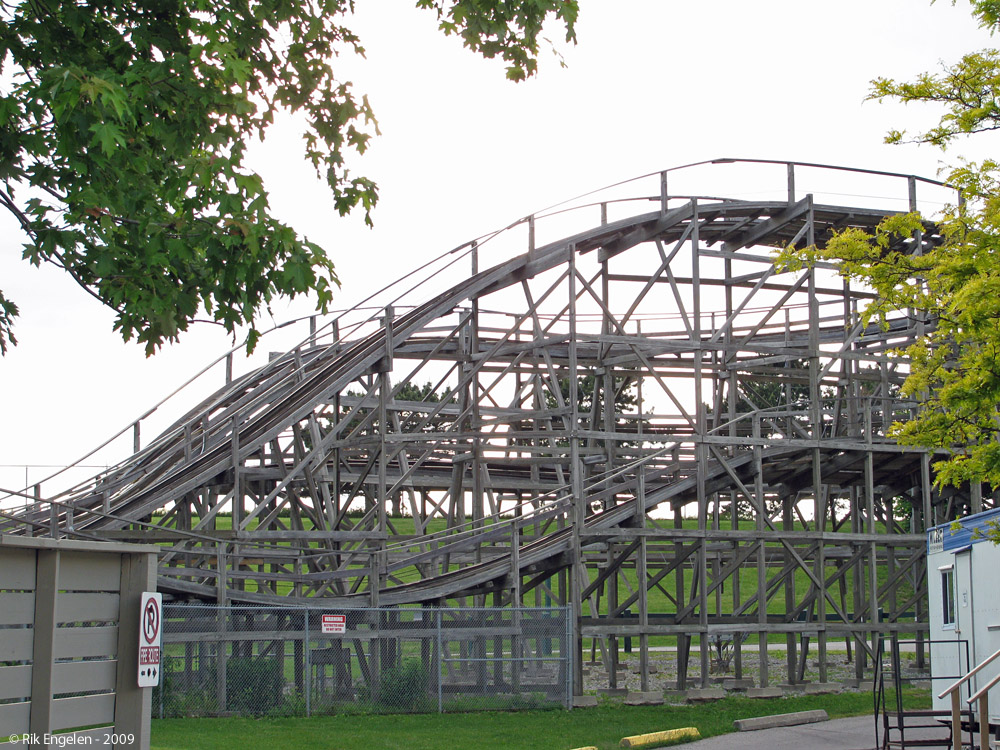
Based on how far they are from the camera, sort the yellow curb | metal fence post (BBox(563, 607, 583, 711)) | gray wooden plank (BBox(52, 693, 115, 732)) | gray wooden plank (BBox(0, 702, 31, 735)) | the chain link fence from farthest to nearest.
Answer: metal fence post (BBox(563, 607, 583, 711))
the chain link fence
the yellow curb
gray wooden plank (BBox(52, 693, 115, 732))
gray wooden plank (BBox(0, 702, 31, 735))

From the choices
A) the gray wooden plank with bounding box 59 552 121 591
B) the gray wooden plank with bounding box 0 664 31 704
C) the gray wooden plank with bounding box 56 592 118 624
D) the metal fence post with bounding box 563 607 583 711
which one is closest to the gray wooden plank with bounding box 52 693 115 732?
the gray wooden plank with bounding box 0 664 31 704

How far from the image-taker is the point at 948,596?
16.3 m

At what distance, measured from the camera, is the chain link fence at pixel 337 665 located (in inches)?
731

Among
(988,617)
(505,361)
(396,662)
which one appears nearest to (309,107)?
(988,617)

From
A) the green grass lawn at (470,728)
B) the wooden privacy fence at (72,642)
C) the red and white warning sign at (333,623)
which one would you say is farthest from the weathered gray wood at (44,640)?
the red and white warning sign at (333,623)

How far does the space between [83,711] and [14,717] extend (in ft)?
2.05

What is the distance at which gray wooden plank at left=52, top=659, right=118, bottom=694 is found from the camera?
25.7ft

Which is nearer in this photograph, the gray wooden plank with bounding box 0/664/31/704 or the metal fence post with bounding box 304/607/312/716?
the gray wooden plank with bounding box 0/664/31/704

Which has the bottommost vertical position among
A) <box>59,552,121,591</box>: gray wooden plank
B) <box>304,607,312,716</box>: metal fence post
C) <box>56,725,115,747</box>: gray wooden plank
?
<box>304,607,312,716</box>: metal fence post

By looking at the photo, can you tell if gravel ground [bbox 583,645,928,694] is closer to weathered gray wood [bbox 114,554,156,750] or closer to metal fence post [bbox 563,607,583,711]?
metal fence post [bbox 563,607,583,711]

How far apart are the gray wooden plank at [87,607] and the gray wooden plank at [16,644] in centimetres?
26

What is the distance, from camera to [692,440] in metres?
22.9

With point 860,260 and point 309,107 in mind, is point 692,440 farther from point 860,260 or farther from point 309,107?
point 309,107

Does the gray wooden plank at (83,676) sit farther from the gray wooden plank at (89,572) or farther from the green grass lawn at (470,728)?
the green grass lawn at (470,728)
